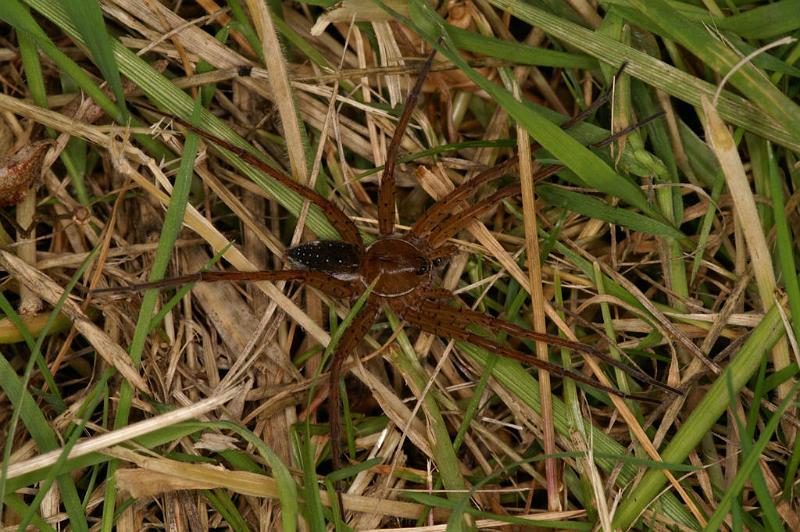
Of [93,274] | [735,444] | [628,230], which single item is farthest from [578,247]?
[93,274]

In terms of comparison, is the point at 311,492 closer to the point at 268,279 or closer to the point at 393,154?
the point at 268,279

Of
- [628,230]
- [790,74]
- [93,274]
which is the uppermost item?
[790,74]

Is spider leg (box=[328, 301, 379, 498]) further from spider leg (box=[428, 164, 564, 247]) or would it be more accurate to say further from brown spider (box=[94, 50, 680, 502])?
spider leg (box=[428, 164, 564, 247])

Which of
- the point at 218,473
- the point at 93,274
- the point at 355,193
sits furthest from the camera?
the point at 355,193

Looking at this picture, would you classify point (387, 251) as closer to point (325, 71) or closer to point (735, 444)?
point (325, 71)

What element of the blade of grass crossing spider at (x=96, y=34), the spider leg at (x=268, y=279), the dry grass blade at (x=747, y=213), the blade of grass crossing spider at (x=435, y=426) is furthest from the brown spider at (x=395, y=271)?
the dry grass blade at (x=747, y=213)

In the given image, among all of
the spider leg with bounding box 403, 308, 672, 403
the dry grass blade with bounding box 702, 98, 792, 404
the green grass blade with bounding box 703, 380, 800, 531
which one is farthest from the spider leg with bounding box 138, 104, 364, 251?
the green grass blade with bounding box 703, 380, 800, 531
